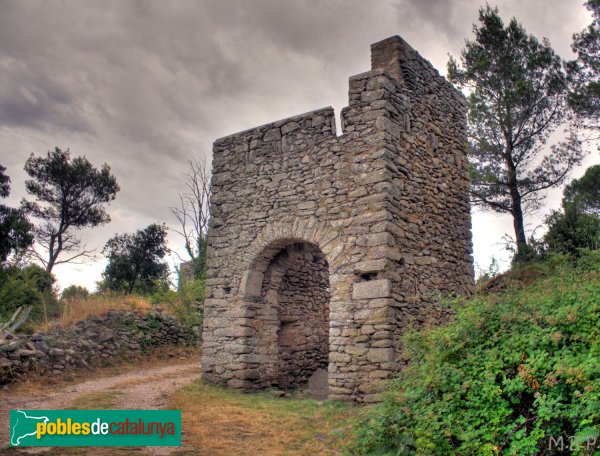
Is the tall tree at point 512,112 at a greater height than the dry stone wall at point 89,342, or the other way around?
A: the tall tree at point 512,112

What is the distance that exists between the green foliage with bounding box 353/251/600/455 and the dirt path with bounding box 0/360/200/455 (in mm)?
2281

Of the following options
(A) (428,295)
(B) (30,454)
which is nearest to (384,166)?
(A) (428,295)

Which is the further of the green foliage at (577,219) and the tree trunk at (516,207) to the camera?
the tree trunk at (516,207)

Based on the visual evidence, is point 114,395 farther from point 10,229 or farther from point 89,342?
point 10,229

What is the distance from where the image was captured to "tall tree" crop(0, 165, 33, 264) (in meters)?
17.0

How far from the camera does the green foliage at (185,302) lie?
14.2m

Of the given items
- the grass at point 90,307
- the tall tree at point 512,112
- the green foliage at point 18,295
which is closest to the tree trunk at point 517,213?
the tall tree at point 512,112

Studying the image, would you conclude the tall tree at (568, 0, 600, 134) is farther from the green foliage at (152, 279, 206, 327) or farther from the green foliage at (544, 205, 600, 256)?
the green foliage at (152, 279, 206, 327)

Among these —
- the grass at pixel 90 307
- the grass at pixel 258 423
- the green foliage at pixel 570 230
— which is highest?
the green foliage at pixel 570 230

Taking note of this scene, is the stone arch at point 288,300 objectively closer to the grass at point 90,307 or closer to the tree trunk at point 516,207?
the grass at point 90,307

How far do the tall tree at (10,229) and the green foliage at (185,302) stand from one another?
620 centimetres

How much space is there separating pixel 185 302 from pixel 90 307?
2866 mm

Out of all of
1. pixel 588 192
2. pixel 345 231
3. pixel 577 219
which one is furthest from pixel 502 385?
pixel 588 192

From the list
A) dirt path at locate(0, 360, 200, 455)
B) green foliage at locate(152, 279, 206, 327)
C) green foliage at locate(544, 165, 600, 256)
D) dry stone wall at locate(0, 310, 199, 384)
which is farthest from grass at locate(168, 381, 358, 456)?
green foliage at locate(544, 165, 600, 256)
